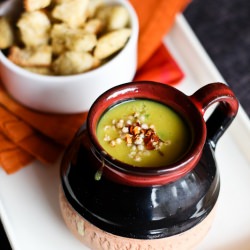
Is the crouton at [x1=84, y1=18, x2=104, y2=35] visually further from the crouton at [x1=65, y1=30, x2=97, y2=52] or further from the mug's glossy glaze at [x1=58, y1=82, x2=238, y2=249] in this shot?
the mug's glossy glaze at [x1=58, y1=82, x2=238, y2=249]

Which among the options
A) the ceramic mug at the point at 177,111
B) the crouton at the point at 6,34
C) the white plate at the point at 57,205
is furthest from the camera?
the crouton at the point at 6,34

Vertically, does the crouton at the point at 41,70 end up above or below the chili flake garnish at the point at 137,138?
below

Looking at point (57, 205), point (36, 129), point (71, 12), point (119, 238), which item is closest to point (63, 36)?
point (71, 12)

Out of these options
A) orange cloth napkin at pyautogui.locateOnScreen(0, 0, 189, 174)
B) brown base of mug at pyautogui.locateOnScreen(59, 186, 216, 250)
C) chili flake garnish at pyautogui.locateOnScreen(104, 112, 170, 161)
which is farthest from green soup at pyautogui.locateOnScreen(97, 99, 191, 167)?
orange cloth napkin at pyautogui.locateOnScreen(0, 0, 189, 174)

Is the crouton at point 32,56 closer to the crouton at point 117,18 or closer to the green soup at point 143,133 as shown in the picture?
the crouton at point 117,18

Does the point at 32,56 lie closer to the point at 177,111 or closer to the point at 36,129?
the point at 36,129

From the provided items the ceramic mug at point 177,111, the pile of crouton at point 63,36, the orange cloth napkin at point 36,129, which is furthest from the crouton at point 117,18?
the ceramic mug at point 177,111

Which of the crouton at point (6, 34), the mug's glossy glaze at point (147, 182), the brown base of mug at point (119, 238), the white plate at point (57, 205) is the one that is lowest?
the white plate at point (57, 205)
